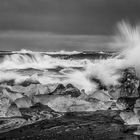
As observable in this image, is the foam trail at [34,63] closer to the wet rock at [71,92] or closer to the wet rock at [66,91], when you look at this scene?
the wet rock at [66,91]

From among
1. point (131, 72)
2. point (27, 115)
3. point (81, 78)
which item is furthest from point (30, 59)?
point (27, 115)

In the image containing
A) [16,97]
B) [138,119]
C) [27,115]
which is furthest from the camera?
[16,97]

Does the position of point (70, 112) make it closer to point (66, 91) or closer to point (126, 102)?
point (66, 91)

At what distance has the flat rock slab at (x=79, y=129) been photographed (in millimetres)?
15570

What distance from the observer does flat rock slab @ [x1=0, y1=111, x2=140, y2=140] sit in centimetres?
1557

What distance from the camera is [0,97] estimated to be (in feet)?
64.4

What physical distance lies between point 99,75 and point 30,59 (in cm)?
1956

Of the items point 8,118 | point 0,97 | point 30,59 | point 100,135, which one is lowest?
point 100,135

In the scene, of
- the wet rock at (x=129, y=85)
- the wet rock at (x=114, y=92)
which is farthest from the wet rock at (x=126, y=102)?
the wet rock at (x=114, y=92)

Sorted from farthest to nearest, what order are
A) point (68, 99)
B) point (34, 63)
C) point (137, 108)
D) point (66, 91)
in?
point (34, 63), point (66, 91), point (68, 99), point (137, 108)

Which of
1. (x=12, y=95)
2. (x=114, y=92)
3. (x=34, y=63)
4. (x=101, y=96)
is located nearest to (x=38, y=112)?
(x=12, y=95)

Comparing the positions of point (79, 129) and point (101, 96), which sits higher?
point (101, 96)

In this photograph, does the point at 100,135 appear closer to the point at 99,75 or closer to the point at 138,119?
the point at 138,119

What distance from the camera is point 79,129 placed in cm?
1688
